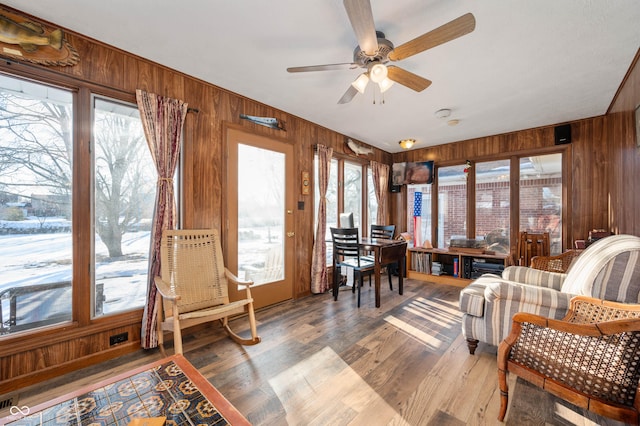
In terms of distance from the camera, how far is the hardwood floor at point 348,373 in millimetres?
1577

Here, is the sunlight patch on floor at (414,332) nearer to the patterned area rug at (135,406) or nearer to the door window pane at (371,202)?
the patterned area rug at (135,406)

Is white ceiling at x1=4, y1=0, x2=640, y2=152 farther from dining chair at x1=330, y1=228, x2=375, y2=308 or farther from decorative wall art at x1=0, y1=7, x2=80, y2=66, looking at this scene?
dining chair at x1=330, y1=228, x2=375, y2=308

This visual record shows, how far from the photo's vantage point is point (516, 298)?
6.28 ft

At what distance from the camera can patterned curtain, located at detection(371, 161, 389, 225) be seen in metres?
5.17

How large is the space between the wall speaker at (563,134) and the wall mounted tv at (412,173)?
186 cm

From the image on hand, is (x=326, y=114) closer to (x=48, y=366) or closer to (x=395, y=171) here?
(x=395, y=171)

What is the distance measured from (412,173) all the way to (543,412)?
4.31 m

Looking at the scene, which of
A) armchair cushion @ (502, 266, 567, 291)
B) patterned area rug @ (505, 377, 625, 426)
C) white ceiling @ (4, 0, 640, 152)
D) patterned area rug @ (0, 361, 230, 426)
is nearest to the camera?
patterned area rug @ (0, 361, 230, 426)

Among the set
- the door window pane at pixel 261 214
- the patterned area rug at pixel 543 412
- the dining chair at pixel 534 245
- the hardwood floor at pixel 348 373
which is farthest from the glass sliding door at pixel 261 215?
the dining chair at pixel 534 245

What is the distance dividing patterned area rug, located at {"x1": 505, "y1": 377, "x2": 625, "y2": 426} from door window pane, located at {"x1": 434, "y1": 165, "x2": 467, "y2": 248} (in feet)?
11.0

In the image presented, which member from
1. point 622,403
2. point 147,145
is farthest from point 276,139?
point 622,403

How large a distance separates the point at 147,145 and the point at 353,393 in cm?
268

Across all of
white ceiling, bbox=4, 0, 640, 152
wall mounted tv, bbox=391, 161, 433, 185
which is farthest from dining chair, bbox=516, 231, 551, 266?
wall mounted tv, bbox=391, 161, 433, 185

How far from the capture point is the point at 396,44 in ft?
6.91
